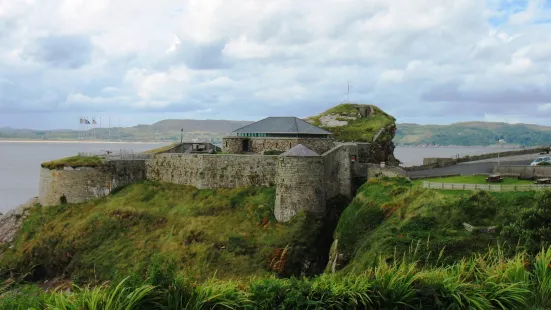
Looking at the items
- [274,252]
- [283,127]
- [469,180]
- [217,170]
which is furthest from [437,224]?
[283,127]

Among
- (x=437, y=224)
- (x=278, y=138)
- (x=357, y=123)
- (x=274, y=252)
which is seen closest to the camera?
(x=437, y=224)

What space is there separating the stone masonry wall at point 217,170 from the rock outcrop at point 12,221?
10788mm

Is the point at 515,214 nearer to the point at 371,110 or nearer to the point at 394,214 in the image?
the point at 394,214

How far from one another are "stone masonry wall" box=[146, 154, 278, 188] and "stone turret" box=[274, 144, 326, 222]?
3.60 m

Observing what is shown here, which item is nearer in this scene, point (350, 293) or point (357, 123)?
point (350, 293)

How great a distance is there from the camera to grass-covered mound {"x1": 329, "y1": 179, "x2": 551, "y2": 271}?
17.3 meters

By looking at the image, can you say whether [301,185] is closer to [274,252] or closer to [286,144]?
[274,252]

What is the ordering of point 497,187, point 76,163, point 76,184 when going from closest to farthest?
point 497,187 < point 76,184 < point 76,163

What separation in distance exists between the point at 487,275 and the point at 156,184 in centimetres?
2895

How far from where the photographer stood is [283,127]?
38125 mm

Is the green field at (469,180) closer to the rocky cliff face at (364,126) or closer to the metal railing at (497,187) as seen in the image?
the metal railing at (497,187)

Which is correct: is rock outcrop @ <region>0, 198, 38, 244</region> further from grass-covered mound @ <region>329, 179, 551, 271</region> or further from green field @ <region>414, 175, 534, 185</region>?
→ green field @ <region>414, 175, 534, 185</region>

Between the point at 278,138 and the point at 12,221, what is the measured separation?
2157cm

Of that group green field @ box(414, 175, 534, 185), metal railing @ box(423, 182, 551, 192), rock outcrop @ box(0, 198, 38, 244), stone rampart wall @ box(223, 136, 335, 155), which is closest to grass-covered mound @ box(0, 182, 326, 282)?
rock outcrop @ box(0, 198, 38, 244)
